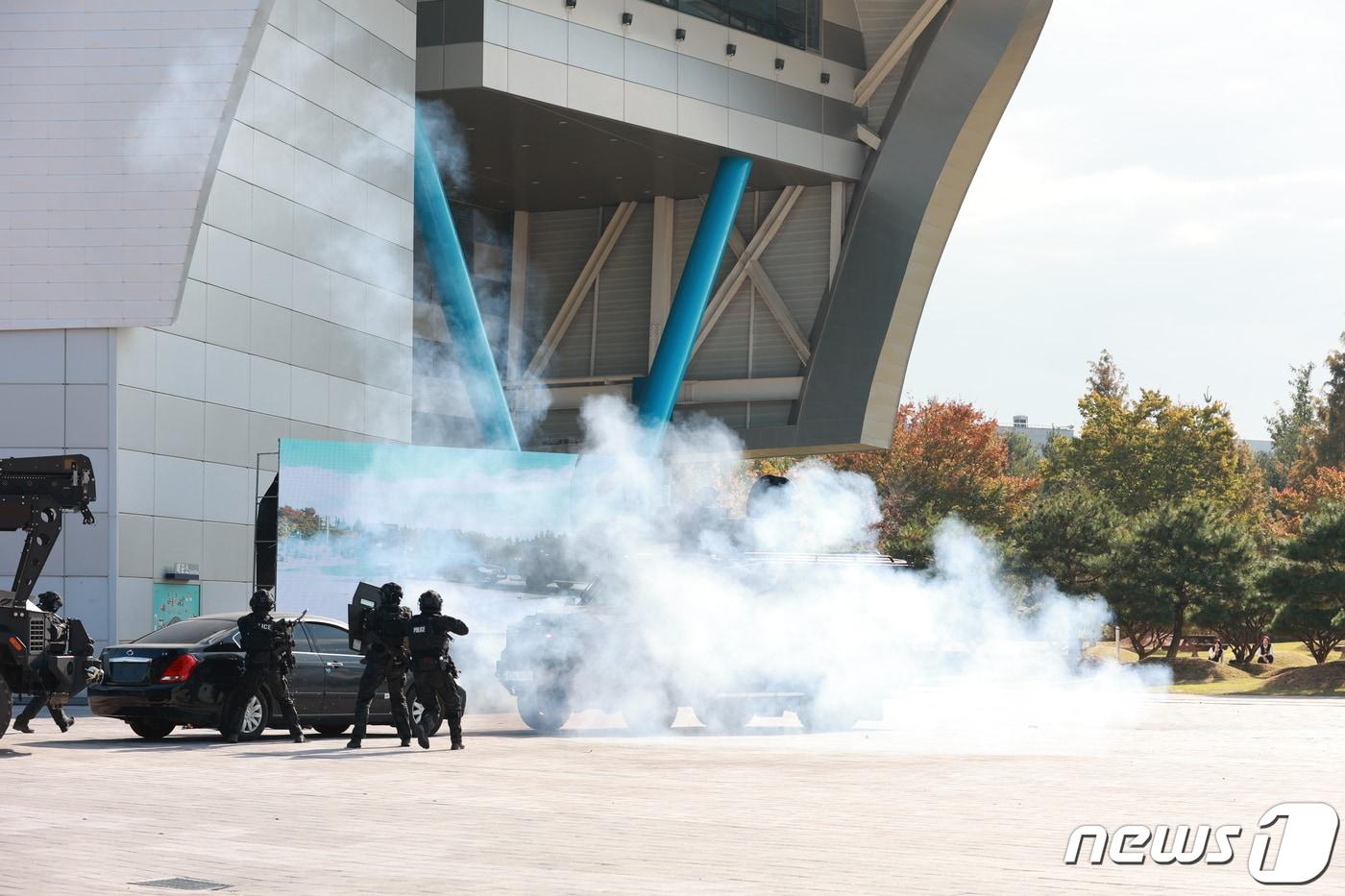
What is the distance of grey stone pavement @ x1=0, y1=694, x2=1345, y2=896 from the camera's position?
826 cm

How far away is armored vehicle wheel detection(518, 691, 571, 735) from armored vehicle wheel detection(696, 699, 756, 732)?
1.64m

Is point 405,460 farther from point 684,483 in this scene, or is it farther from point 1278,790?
point 684,483

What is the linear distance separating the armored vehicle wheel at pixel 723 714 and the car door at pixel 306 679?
179 inches

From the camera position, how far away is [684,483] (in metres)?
54.1

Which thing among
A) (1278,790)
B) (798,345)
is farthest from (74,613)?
(798,345)

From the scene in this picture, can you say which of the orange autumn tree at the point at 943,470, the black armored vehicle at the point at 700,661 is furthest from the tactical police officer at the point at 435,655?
the orange autumn tree at the point at 943,470

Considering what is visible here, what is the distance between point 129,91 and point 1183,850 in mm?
23161

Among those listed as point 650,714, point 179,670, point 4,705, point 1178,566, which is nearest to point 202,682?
point 179,670

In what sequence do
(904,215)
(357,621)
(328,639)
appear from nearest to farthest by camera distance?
(357,621) < (328,639) < (904,215)

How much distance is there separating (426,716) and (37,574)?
162 inches

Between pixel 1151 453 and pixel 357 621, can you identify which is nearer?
pixel 357 621

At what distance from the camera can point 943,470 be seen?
70500 millimetres

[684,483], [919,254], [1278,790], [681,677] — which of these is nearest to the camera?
[1278,790]

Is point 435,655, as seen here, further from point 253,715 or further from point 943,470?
point 943,470
